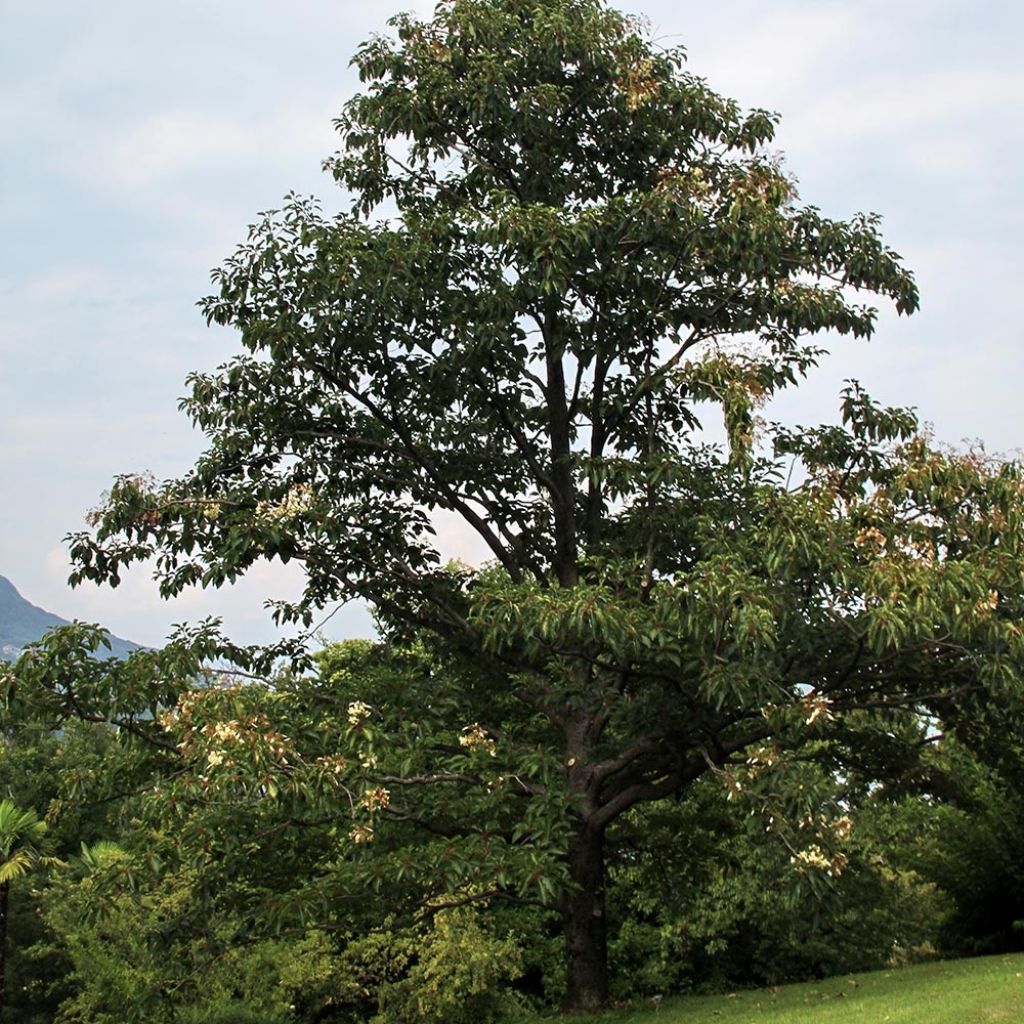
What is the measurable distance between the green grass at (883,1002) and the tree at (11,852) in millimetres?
16002

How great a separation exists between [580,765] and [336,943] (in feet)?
38.8

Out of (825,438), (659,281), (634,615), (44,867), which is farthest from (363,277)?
(44,867)

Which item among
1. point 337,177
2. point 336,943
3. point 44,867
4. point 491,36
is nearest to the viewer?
point 491,36

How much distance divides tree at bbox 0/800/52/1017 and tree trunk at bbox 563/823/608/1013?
1490 centimetres

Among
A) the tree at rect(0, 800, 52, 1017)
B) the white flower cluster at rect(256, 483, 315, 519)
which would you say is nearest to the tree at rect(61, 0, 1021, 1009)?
the white flower cluster at rect(256, 483, 315, 519)

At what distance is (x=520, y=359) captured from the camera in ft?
44.4

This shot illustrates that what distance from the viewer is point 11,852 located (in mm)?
27734

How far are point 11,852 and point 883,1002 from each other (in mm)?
22861

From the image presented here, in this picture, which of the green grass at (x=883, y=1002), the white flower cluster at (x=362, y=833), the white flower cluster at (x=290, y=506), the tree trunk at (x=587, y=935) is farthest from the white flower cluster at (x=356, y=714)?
the green grass at (x=883, y=1002)

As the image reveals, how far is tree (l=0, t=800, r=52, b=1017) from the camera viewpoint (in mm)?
24781

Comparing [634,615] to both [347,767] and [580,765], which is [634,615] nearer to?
[347,767]

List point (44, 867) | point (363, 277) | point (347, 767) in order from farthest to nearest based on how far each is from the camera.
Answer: point (44, 867) < point (363, 277) < point (347, 767)

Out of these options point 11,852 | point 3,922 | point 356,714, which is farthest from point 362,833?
point 11,852

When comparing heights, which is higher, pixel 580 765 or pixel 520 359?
pixel 520 359
